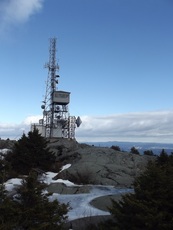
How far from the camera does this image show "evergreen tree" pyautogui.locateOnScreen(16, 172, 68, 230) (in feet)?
27.4

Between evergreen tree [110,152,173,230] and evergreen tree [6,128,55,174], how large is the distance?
1608 centimetres

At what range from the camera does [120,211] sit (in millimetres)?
→ 9898

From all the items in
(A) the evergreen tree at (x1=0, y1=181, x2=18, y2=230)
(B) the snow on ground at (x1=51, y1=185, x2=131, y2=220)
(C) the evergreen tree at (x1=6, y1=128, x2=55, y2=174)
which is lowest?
(B) the snow on ground at (x1=51, y1=185, x2=131, y2=220)

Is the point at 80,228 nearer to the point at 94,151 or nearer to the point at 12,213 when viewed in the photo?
the point at 12,213

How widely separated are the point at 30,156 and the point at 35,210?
16926 millimetres

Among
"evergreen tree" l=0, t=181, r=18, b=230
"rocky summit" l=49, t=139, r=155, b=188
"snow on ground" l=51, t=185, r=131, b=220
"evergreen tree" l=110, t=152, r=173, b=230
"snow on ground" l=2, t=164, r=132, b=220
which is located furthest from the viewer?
"rocky summit" l=49, t=139, r=155, b=188

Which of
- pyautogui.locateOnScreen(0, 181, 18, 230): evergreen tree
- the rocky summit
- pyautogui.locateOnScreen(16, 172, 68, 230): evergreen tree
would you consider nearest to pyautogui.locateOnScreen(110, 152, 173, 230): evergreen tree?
pyautogui.locateOnScreen(16, 172, 68, 230): evergreen tree

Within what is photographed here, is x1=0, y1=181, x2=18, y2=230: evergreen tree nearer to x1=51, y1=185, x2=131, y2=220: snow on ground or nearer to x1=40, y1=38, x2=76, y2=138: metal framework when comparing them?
x1=51, y1=185, x2=131, y2=220: snow on ground

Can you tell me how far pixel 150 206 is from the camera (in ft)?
29.7

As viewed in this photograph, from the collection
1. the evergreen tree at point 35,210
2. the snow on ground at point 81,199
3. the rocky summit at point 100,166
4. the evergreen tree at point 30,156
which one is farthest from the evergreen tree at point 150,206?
the evergreen tree at point 30,156

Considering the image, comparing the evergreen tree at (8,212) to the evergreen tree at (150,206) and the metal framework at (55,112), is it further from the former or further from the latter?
the metal framework at (55,112)

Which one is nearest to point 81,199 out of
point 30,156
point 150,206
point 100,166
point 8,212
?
point 150,206

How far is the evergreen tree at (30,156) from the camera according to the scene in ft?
82.1

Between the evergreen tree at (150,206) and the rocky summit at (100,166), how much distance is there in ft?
41.2
